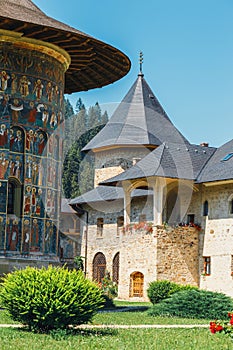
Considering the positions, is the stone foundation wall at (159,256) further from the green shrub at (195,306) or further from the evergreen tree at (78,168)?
the evergreen tree at (78,168)

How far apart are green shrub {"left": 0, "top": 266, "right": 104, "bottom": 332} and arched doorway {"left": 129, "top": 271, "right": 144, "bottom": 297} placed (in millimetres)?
17681

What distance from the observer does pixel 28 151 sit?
24.8m

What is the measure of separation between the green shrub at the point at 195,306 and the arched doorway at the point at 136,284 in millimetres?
10881

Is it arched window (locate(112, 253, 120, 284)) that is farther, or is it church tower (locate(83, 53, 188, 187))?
church tower (locate(83, 53, 188, 187))

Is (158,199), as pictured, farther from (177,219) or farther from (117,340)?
(117,340)

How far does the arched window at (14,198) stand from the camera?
24.5 metres

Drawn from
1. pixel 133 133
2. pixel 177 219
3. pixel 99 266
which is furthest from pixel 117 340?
pixel 133 133

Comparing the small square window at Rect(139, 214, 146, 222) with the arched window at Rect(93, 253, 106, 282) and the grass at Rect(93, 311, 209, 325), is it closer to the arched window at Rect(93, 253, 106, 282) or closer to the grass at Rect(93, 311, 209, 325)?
the arched window at Rect(93, 253, 106, 282)

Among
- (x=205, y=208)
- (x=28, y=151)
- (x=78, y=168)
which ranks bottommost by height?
(x=205, y=208)

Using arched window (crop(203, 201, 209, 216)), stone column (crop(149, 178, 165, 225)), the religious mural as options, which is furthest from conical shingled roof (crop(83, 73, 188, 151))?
the religious mural

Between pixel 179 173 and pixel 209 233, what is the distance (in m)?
2.95

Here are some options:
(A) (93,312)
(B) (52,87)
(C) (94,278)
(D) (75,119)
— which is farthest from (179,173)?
(D) (75,119)

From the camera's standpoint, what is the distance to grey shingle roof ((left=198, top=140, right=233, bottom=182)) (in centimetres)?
3097

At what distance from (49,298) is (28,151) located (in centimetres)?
1097
